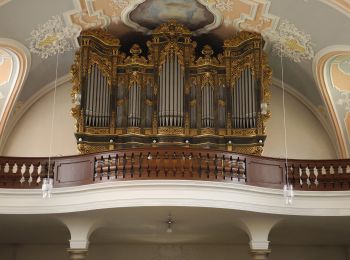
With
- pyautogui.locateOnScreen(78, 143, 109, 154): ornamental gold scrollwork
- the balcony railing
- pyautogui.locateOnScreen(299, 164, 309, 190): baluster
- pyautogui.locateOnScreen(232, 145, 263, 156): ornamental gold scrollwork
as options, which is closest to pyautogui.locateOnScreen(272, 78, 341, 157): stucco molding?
pyautogui.locateOnScreen(232, 145, 263, 156): ornamental gold scrollwork

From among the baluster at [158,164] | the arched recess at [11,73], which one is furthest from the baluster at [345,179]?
the arched recess at [11,73]

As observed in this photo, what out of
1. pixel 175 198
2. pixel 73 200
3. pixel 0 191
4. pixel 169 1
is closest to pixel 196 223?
pixel 175 198

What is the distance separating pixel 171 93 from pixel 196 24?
5.65 feet

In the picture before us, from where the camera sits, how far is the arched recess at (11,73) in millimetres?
11867

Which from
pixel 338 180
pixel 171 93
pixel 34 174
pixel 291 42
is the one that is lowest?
pixel 338 180

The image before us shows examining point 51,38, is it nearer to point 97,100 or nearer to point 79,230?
point 97,100

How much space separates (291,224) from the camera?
10.6 meters

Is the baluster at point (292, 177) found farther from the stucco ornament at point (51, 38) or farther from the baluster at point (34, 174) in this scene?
the stucco ornament at point (51, 38)

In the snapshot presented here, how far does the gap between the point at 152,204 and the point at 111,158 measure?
1.13 metres

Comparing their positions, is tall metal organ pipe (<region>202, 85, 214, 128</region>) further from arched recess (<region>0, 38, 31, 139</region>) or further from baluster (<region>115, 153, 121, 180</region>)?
arched recess (<region>0, 38, 31, 139</region>)

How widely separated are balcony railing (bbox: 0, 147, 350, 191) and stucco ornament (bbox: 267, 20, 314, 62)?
2.95 meters

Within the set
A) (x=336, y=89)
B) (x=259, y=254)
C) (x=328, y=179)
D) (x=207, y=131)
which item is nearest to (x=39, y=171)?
(x=207, y=131)

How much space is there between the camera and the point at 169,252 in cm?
1277

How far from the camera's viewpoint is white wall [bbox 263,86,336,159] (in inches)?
517
